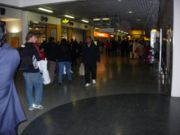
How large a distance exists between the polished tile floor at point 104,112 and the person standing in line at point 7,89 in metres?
2.11

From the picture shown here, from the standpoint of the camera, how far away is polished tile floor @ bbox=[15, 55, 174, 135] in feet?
14.3

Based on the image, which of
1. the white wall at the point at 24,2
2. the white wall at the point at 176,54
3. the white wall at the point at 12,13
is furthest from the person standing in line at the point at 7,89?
the white wall at the point at 12,13

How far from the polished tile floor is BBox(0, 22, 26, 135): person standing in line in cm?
211

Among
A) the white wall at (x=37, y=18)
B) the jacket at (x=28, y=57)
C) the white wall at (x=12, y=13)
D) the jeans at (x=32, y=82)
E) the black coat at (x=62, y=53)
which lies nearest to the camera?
the jacket at (x=28, y=57)

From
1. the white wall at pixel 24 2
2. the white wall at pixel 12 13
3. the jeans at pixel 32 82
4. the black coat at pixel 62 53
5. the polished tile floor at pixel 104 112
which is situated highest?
the white wall at pixel 24 2

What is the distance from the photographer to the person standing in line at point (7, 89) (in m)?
2.06

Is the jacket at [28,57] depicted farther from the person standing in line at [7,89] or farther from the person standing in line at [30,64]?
the person standing in line at [7,89]

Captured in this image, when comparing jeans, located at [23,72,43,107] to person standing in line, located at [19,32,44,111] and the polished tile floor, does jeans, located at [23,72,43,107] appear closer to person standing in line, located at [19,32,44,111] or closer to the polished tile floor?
person standing in line, located at [19,32,44,111]

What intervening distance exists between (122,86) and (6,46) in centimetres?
688

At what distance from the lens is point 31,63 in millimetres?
5219

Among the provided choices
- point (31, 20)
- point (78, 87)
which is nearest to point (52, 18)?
point (31, 20)

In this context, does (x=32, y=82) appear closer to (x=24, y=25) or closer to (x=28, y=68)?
(x=28, y=68)

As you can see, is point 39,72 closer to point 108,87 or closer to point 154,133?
point 154,133

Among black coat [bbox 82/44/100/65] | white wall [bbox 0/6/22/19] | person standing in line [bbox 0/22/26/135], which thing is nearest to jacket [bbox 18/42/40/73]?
person standing in line [bbox 0/22/26/135]
